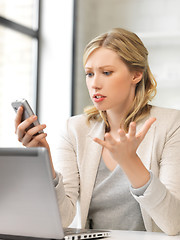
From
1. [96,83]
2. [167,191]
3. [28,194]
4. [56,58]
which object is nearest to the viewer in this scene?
[28,194]

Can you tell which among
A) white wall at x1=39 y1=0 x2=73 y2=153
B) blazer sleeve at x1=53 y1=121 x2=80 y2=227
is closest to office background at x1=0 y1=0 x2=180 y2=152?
white wall at x1=39 y1=0 x2=73 y2=153

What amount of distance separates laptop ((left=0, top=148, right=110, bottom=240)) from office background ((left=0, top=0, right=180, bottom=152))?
229 centimetres

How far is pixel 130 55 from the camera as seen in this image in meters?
1.88

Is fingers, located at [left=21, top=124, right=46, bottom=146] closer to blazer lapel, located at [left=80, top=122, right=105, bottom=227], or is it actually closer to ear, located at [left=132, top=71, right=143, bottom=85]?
blazer lapel, located at [left=80, top=122, right=105, bottom=227]

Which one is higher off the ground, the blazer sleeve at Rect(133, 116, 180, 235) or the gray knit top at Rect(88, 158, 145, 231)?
the blazer sleeve at Rect(133, 116, 180, 235)

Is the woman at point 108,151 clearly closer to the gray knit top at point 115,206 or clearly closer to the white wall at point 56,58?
the gray knit top at point 115,206

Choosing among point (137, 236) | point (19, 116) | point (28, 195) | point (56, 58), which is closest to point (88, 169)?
point (19, 116)

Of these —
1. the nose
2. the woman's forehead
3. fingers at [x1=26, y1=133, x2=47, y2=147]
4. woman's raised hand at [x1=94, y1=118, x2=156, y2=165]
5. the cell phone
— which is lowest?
fingers at [x1=26, y1=133, x2=47, y2=147]

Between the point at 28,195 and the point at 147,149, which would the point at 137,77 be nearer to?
the point at 147,149

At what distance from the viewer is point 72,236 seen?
121cm

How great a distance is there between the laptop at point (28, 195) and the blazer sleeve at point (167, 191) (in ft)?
1.26

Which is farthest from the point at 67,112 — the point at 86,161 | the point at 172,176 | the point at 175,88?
the point at 172,176

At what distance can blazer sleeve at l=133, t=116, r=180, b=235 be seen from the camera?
4.78 feet

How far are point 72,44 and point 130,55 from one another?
6.09ft
